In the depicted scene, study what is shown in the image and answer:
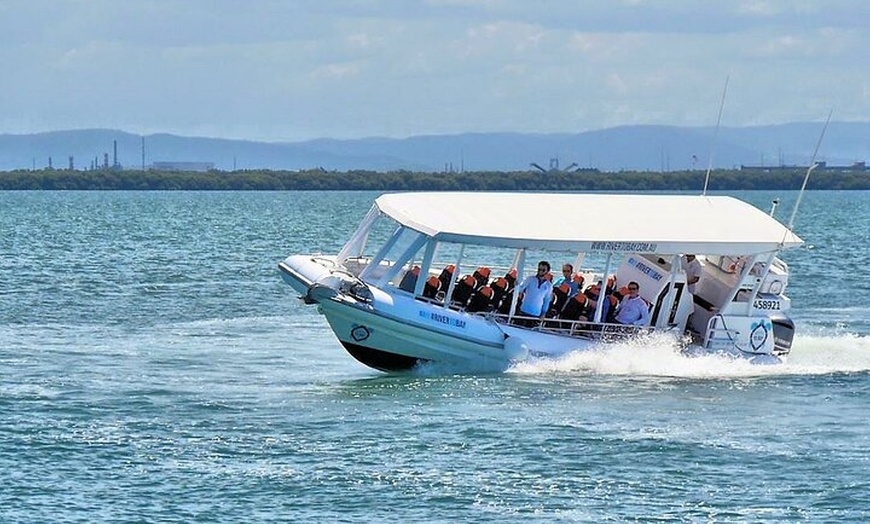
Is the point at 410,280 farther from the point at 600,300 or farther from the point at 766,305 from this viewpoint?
the point at 766,305

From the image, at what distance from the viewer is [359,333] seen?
2700 centimetres

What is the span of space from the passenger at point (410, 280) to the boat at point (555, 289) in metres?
0.02

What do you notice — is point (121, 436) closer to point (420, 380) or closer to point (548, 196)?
point (420, 380)

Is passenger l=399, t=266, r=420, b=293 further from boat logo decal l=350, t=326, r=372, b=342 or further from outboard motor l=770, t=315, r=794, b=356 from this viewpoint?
outboard motor l=770, t=315, r=794, b=356

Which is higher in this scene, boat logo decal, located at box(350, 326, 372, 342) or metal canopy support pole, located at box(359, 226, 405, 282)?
metal canopy support pole, located at box(359, 226, 405, 282)

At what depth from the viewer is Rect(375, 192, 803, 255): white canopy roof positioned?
2725cm

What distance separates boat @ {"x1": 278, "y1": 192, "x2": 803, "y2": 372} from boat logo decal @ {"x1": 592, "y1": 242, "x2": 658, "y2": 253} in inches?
0.6

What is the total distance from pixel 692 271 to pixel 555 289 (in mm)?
2872

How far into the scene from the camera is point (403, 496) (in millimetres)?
20109

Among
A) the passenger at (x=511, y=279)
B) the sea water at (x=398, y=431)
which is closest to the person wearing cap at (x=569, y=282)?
the passenger at (x=511, y=279)

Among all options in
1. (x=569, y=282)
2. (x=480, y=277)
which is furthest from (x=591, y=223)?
(x=480, y=277)

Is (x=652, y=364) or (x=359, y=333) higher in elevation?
(x=359, y=333)

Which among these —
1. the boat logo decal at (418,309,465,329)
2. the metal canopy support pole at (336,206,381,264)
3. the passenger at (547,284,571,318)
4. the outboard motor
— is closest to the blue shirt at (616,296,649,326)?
the passenger at (547,284,571,318)

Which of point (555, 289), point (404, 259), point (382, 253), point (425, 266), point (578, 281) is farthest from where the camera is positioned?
point (578, 281)
